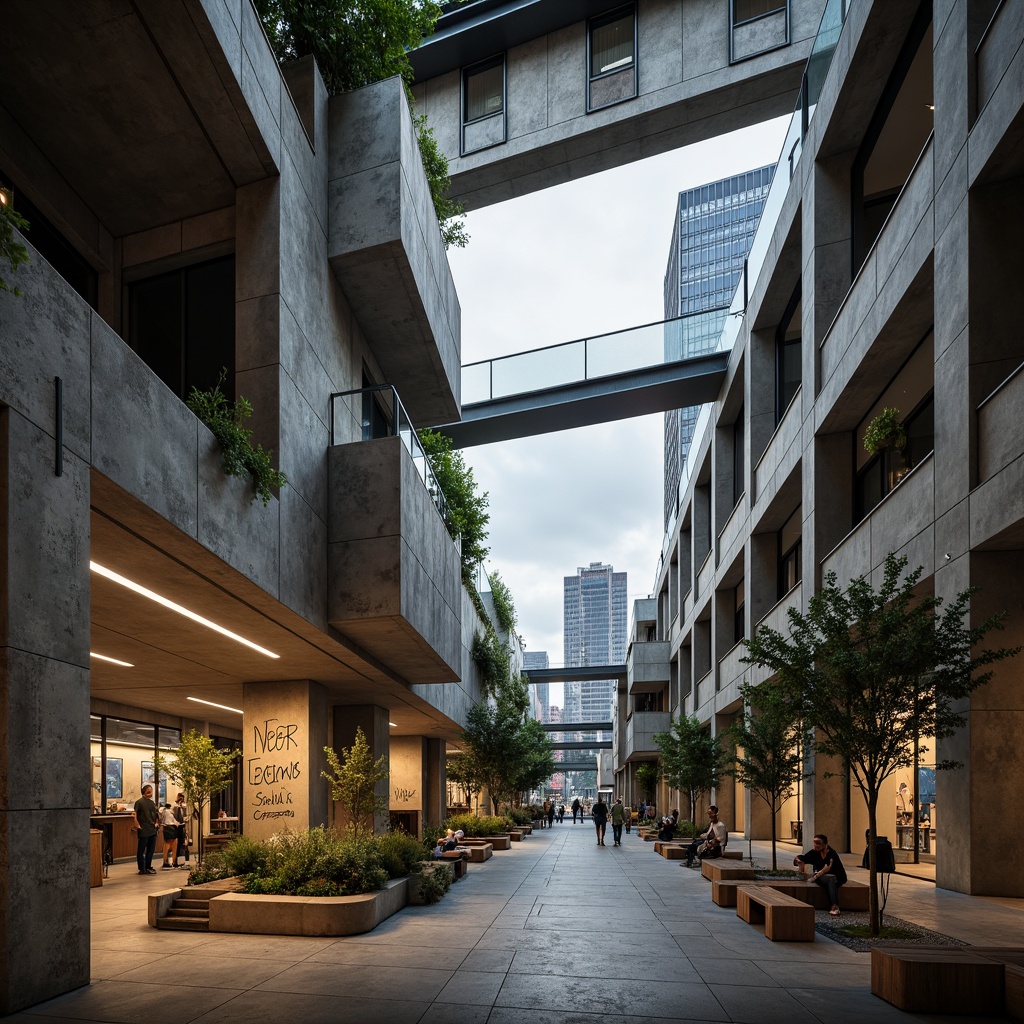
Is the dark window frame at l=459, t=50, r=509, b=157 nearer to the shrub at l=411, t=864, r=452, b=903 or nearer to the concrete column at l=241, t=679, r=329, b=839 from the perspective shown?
the concrete column at l=241, t=679, r=329, b=839

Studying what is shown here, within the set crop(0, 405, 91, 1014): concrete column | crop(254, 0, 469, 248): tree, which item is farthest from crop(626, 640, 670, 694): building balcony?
crop(0, 405, 91, 1014): concrete column

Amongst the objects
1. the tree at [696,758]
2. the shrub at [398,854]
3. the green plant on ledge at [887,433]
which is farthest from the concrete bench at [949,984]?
the tree at [696,758]

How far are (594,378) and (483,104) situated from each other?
929 centimetres

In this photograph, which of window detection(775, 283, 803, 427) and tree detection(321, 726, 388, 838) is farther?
window detection(775, 283, 803, 427)

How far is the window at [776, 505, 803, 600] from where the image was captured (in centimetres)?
2516

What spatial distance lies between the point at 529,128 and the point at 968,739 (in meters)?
21.5

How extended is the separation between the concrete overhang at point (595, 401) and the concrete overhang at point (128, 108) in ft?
52.5

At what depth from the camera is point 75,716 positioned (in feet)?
25.8

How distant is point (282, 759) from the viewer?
A: 17406 mm

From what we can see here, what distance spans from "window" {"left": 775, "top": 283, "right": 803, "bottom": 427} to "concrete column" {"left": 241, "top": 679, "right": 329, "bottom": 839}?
15306mm

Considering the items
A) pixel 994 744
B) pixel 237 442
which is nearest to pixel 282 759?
pixel 237 442

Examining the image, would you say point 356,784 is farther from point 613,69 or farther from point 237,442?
point 613,69

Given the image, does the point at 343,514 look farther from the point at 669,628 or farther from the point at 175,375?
the point at 669,628

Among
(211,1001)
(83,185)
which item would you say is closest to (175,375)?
(83,185)
